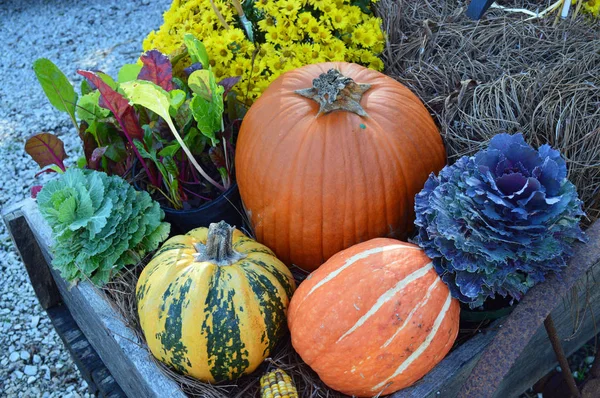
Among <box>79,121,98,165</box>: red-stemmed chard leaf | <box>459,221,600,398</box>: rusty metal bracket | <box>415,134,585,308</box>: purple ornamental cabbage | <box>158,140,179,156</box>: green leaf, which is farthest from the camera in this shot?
<box>79,121,98,165</box>: red-stemmed chard leaf

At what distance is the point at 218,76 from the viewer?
2.09 metres

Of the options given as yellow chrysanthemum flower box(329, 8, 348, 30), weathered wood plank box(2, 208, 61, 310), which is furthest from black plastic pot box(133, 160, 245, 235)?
yellow chrysanthemum flower box(329, 8, 348, 30)

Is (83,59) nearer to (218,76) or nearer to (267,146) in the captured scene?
→ (218,76)

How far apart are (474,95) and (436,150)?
0.27 meters

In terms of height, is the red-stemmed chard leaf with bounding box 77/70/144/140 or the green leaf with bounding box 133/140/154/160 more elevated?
the red-stemmed chard leaf with bounding box 77/70/144/140

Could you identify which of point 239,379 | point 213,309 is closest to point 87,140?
point 213,309

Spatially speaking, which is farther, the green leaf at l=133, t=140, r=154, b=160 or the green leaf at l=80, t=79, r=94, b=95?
the green leaf at l=80, t=79, r=94, b=95

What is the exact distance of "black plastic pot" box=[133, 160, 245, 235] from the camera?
74.2 inches

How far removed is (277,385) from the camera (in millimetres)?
1479

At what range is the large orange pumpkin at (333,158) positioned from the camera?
5.25 ft

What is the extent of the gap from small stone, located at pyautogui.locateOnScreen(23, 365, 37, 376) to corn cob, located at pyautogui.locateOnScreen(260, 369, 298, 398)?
1563 millimetres

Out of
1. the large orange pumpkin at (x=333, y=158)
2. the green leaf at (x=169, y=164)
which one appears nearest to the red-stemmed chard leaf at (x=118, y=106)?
the green leaf at (x=169, y=164)

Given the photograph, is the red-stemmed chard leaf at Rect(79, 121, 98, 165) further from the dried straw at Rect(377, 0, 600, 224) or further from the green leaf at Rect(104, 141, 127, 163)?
the dried straw at Rect(377, 0, 600, 224)

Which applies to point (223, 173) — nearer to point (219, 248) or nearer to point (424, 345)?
point (219, 248)
